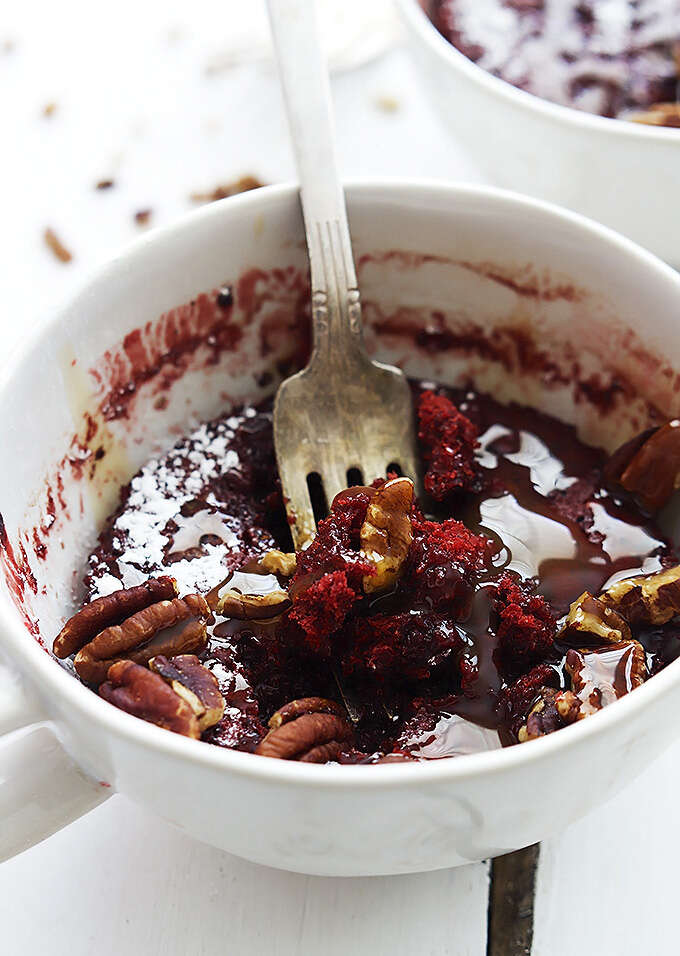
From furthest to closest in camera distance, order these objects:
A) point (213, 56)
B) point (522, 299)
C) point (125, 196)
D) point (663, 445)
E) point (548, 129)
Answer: point (213, 56), point (125, 196), point (548, 129), point (522, 299), point (663, 445)

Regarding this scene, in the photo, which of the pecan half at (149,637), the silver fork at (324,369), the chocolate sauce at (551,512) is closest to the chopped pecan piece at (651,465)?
the chocolate sauce at (551,512)

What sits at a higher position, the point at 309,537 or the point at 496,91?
the point at 496,91

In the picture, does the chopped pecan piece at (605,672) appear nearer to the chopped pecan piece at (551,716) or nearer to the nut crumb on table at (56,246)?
the chopped pecan piece at (551,716)

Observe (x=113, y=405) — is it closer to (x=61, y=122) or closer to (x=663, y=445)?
(x=663, y=445)

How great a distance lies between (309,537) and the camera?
1.25 m

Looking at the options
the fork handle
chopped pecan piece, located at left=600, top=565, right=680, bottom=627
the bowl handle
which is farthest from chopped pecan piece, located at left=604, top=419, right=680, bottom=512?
the bowl handle

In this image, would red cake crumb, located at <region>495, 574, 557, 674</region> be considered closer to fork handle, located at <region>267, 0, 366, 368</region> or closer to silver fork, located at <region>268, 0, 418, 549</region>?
silver fork, located at <region>268, 0, 418, 549</region>

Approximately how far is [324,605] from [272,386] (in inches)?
17.6

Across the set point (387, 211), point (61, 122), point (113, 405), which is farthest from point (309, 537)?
point (61, 122)

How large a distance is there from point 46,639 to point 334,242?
1.71 ft

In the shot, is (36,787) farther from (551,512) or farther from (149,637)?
Result: (551,512)

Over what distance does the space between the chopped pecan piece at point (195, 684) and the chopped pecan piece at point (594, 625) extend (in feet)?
1.11

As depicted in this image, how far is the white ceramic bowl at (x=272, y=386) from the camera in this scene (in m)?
0.86

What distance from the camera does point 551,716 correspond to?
1013 mm
